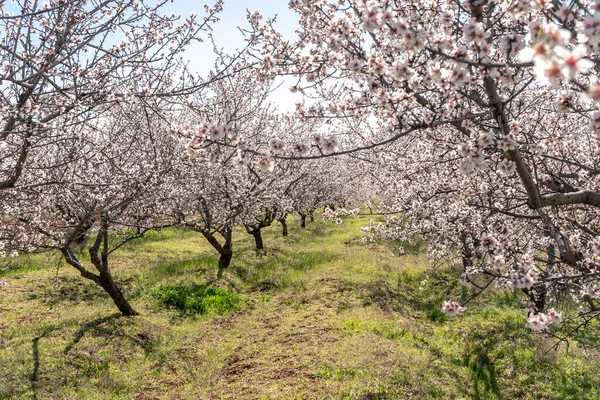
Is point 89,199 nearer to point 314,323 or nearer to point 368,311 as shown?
point 314,323

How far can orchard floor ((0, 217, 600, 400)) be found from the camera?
716 centimetres

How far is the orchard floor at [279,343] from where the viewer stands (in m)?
7.16

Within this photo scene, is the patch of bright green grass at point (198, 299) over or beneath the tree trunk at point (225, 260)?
beneath

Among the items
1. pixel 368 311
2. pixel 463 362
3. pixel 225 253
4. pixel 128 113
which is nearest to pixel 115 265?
pixel 225 253

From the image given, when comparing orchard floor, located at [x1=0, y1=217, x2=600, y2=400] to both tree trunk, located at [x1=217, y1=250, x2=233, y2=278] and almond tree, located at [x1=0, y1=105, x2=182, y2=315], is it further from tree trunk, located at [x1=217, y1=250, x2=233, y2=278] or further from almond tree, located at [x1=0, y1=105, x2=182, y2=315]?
almond tree, located at [x1=0, y1=105, x2=182, y2=315]

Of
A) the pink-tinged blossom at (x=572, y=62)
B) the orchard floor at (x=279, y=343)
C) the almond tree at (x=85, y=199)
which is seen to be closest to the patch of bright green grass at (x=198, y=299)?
the orchard floor at (x=279, y=343)

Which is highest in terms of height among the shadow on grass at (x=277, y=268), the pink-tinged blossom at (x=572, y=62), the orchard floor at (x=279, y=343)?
the pink-tinged blossom at (x=572, y=62)

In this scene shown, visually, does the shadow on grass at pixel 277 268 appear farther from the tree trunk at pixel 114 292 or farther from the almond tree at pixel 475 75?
the almond tree at pixel 475 75

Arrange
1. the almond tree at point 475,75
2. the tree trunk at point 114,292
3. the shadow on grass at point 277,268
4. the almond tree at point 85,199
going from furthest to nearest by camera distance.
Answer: the shadow on grass at point 277,268, the tree trunk at point 114,292, the almond tree at point 85,199, the almond tree at point 475,75

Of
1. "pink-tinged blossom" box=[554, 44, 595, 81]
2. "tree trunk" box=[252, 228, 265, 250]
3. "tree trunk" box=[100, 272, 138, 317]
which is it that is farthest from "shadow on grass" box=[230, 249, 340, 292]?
"pink-tinged blossom" box=[554, 44, 595, 81]

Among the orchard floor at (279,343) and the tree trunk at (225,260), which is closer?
the orchard floor at (279,343)

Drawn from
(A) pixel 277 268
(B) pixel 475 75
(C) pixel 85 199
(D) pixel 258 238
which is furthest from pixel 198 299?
(B) pixel 475 75

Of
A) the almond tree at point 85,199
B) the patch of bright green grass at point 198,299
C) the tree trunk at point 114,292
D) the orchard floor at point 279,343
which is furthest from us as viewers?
the patch of bright green grass at point 198,299

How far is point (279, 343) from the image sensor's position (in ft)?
29.5
